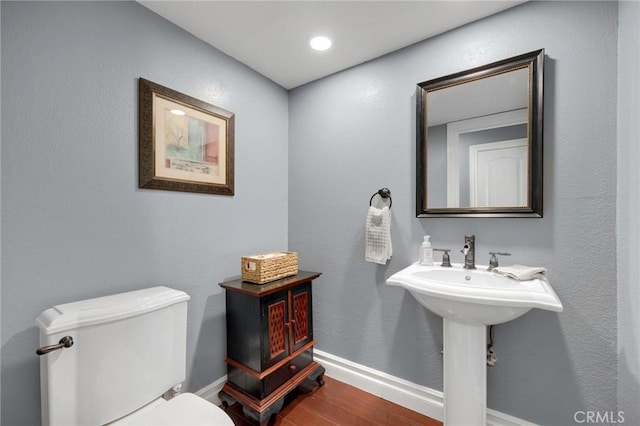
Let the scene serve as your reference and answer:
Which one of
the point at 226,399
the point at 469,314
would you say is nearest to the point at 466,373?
the point at 469,314

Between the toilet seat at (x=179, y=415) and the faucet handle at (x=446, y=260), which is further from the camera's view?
the faucet handle at (x=446, y=260)

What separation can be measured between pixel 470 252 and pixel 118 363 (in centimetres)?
178

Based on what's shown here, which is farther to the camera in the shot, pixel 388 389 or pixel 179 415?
pixel 388 389

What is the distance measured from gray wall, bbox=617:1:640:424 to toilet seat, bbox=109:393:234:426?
Result: 1.67 m

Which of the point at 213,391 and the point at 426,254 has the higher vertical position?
the point at 426,254

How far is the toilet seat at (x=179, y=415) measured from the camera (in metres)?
1.11

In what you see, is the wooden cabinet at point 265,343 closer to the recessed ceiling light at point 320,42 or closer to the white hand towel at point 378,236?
the white hand towel at point 378,236

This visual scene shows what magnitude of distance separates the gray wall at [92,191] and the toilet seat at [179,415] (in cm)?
44

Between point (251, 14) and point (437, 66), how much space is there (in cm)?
115

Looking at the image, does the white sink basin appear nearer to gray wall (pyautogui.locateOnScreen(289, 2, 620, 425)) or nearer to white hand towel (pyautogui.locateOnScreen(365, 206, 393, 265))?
gray wall (pyautogui.locateOnScreen(289, 2, 620, 425))

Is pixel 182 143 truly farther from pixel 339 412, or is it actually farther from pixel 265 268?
pixel 339 412

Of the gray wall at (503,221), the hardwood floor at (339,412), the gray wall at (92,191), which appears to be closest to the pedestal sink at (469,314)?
the gray wall at (503,221)

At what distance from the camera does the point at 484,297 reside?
112 cm

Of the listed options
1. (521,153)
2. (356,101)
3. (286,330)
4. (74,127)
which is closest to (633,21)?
(521,153)
